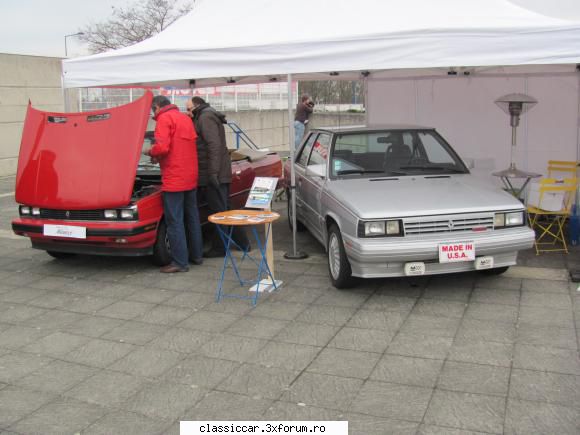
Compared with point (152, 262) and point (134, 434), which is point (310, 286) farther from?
point (134, 434)

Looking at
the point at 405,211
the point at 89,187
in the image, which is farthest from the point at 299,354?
the point at 89,187

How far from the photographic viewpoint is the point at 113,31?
25.8 meters

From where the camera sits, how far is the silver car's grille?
493cm

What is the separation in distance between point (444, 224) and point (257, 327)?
180cm

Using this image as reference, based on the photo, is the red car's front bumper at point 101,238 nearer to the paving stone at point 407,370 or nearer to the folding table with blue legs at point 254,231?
the folding table with blue legs at point 254,231

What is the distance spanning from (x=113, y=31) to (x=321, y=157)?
72.9ft

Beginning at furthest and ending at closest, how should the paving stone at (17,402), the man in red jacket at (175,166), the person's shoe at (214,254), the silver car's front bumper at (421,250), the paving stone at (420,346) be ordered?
1. the person's shoe at (214,254)
2. the man in red jacket at (175,166)
3. the silver car's front bumper at (421,250)
4. the paving stone at (420,346)
5. the paving stone at (17,402)

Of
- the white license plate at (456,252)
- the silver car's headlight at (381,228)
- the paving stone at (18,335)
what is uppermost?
the silver car's headlight at (381,228)

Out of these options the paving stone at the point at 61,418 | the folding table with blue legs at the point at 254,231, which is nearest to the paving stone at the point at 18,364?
the paving stone at the point at 61,418

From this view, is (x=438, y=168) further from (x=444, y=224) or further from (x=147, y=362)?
(x=147, y=362)

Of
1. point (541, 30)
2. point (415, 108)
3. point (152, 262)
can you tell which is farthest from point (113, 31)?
point (541, 30)

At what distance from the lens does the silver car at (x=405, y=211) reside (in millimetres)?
4891

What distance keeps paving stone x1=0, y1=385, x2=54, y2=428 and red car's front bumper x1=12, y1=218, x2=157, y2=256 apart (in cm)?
226

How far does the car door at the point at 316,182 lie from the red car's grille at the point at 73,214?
222 cm
